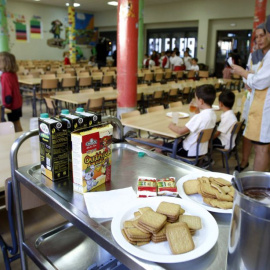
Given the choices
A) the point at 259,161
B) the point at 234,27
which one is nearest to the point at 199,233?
the point at 259,161

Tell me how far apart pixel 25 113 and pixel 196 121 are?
16.5 feet

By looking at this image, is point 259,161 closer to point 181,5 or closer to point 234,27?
point 234,27

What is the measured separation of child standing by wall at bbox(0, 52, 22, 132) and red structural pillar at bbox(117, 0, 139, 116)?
160cm

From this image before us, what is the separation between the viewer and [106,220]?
93 centimetres

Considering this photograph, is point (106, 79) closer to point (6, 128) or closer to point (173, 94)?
point (173, 94)

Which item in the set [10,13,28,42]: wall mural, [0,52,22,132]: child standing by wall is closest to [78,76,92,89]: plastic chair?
[0,52,22,132]: child standing by wall

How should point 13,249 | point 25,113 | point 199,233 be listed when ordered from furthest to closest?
point 25,113
point 13,249
point 199,233

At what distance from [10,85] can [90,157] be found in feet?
10.7

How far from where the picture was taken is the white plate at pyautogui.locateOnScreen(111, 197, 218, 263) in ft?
2.41

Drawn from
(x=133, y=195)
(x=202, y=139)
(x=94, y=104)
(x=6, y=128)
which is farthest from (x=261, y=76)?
(x=94, y=104)

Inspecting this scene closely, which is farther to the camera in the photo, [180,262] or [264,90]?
[264,90]

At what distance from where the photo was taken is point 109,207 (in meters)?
1.00

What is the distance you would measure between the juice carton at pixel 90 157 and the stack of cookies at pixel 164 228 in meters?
0.27

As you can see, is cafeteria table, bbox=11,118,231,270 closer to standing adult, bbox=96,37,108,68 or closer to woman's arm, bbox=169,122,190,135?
woman's arm, bbox=169,122,190,135
